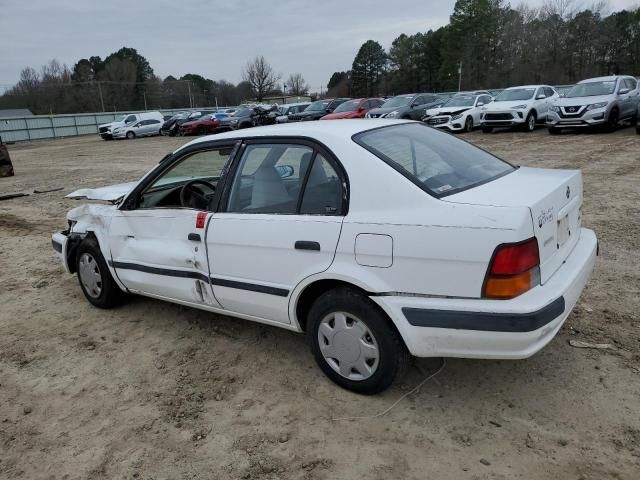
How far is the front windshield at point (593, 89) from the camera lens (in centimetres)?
1619

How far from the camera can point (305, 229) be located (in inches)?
119

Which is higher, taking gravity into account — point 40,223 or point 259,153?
point 259,153

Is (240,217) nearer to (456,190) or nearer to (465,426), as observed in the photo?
(456,190)

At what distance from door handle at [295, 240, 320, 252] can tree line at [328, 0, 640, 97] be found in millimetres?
55581

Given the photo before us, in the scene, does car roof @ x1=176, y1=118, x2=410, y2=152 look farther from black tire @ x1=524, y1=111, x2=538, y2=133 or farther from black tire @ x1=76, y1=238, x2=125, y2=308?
black tire @ x1=524, y1=111, x2=538, y2=133

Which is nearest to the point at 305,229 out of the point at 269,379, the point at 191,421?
the point at 269,379

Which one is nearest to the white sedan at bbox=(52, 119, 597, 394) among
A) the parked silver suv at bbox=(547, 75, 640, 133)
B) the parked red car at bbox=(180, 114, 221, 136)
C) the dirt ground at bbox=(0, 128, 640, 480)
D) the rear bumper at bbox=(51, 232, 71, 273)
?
the dirt ground at bbox=(0, 128, 640, 480)

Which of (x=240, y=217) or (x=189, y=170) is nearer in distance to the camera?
(x=240, y=217)

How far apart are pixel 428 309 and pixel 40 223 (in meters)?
8.09

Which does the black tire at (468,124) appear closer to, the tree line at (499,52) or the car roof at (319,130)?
the car roof at (319,130)

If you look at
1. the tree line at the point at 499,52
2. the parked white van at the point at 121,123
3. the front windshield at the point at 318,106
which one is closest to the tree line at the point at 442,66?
the tree line at the point at 499,52

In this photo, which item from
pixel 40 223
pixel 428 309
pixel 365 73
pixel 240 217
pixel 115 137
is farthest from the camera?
pixel 365 73

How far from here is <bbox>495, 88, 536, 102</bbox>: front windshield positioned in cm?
1886

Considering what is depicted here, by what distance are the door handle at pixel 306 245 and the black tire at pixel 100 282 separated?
7.37 feet
